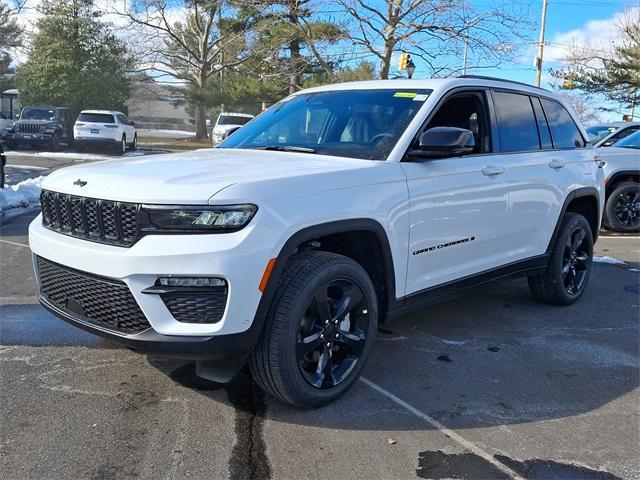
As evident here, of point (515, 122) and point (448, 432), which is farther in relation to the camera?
point (515, 122)

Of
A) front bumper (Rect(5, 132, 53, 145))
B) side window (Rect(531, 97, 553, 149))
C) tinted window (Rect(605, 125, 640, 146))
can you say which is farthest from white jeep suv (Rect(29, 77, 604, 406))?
front bumper (Rect(5, 132, 53, 145))

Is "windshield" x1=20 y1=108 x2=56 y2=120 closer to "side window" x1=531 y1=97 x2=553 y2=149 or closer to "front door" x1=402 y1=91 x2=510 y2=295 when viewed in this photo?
"side window" x1=531 y1=97 x2=553 y2=149

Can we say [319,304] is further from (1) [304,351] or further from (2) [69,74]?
(2) [69,74]

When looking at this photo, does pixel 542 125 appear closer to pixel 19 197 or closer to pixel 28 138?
pixel 19 197

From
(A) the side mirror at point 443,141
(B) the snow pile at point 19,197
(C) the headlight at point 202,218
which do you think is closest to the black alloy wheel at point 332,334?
(C) the headlight at point 202,218

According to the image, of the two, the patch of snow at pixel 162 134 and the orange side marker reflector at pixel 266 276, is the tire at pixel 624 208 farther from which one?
the patch of snow at pixel 162 134

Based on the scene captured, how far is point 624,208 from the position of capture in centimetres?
980

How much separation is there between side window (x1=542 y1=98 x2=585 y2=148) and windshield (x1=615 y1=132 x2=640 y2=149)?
17.3ft

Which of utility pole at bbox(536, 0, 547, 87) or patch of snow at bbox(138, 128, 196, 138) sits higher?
utility pole at bbox(536, 0, 547, 87)

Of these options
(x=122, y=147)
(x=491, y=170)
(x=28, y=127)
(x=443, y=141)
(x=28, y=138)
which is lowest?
(x=122, y=147)

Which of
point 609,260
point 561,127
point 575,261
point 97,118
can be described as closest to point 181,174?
point 561,127

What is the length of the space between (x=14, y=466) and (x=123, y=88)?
3589 cm

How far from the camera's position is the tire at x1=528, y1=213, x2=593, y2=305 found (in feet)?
17.6

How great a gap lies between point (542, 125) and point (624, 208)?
5485 millimetres
